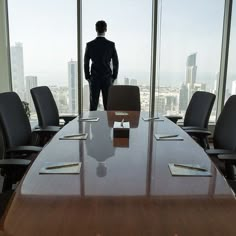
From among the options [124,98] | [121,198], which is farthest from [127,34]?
[121,198]

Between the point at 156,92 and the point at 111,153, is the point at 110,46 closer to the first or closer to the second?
the point at 156,92

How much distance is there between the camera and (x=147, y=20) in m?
4.46

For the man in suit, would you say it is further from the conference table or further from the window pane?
the conference table

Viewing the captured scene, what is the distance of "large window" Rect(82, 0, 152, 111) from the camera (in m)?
4.40

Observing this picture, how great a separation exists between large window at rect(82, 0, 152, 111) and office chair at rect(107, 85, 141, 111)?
1.22m

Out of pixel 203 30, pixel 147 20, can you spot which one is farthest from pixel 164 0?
pixel 203 30

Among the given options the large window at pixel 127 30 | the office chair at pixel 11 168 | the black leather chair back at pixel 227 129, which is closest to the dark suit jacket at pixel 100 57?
the large window at pixel 127 30

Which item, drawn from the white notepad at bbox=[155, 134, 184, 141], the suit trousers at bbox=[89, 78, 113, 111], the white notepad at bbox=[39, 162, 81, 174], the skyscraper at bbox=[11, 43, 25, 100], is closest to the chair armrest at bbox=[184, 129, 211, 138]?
the white notepad at bbox=[155, 134, 184, 141]

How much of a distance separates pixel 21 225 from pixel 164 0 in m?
4.22

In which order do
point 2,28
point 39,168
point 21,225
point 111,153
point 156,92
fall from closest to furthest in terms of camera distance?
point 21,225 < point 39,168 < point 111,153 < point 2,28 < point 156,92

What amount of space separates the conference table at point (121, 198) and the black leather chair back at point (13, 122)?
505mm

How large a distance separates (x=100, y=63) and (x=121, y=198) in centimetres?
313

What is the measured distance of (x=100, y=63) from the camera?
157 inches

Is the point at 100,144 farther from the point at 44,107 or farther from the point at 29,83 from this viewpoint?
the point at 29,83
